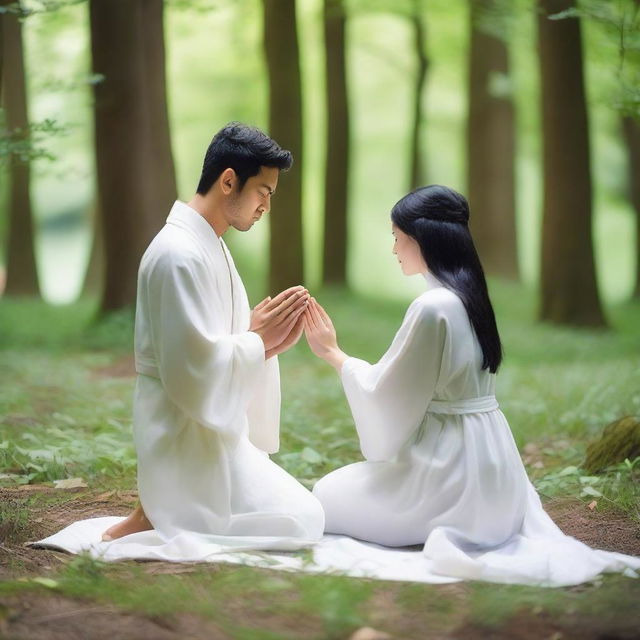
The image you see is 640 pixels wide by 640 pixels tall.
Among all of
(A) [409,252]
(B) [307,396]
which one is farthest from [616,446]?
(B) [307,396]

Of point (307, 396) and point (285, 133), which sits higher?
point (285, 133)

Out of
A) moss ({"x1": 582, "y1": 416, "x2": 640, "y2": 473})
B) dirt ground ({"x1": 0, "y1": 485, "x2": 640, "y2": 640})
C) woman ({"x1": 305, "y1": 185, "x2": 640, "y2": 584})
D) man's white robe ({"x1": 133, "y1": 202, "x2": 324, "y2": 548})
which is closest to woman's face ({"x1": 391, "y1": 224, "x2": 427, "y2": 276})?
woman ({"x1": 305, "y1": 185, "x2": 640, "y2": 584})

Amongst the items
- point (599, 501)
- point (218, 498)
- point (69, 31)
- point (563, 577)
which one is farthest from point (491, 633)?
point (69, 31)

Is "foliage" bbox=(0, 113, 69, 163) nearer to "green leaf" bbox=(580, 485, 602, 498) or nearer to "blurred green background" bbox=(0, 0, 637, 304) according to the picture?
"green leaf" bbox=(580, 485, 602, 498)

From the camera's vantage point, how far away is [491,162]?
18.0m

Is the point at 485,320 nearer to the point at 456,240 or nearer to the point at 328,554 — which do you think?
the point at 456,240

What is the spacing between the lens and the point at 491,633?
3.57m

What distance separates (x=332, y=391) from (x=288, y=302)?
14.3 ft

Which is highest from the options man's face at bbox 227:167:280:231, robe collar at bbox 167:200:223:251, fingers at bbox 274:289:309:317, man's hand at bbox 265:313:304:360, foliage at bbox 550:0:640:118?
foliage at bbox 550:0:640:118

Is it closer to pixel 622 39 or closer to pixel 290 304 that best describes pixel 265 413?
pixel 290 304

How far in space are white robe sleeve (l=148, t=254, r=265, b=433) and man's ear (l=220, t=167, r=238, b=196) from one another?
408 mm

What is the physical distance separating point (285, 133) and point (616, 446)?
7.45 m

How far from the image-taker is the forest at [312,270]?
390cm

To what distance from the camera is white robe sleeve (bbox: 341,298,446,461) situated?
4562 mm
